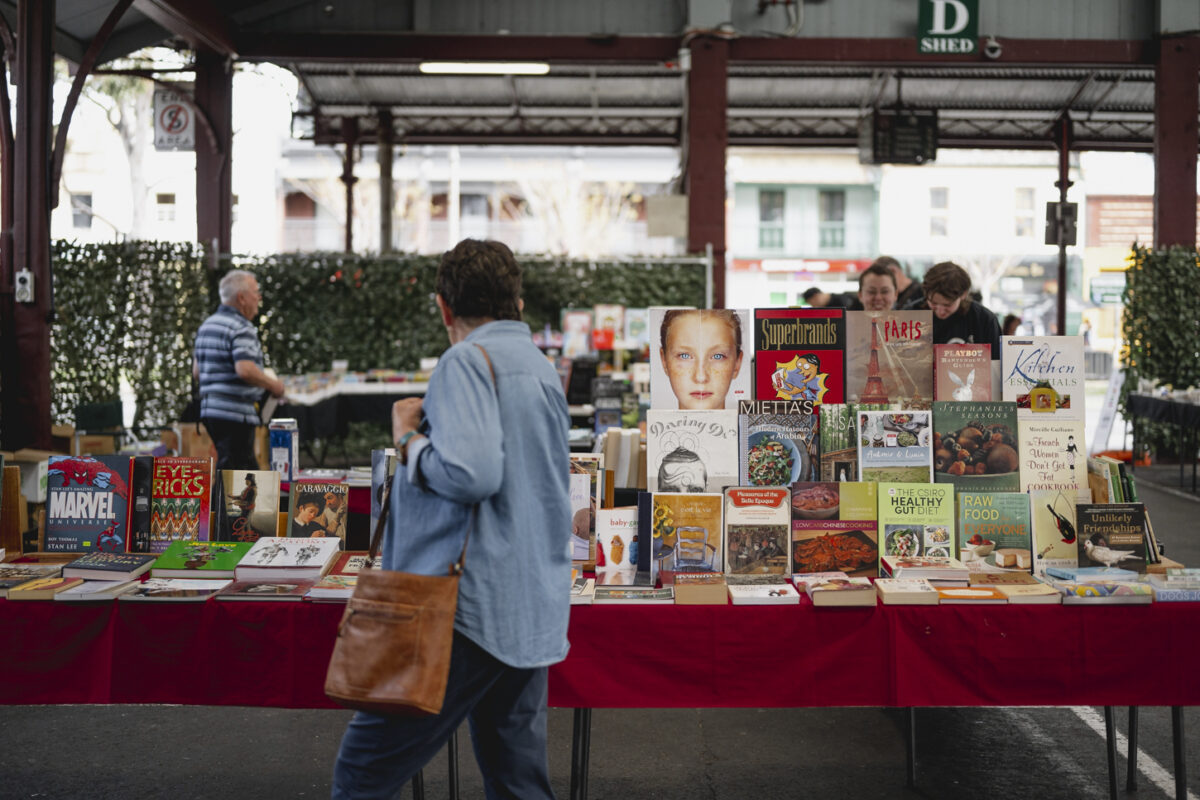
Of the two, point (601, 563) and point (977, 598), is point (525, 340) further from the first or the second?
point (977, 598)

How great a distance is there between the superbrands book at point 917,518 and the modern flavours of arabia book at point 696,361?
57cm

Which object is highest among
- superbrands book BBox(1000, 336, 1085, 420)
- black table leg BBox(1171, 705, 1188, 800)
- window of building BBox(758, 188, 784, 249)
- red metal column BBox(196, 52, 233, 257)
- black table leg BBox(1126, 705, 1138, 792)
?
window of building BBox(758, 188, 784, 249)

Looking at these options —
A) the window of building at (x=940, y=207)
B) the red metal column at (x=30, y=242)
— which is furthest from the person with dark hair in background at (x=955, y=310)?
the window of building at (x=940, y=207)

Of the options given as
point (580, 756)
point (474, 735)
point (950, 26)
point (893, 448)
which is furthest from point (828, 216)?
point (474, 735)

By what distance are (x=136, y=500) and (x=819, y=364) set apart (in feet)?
7.19

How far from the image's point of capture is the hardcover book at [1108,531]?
3217 mm

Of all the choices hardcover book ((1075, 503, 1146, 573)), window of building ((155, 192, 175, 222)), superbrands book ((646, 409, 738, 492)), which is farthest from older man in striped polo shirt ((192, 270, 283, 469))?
window of building ((155, 192, 175, 222))

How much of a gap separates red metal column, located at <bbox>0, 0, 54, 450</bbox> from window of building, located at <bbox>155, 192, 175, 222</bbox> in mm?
27471

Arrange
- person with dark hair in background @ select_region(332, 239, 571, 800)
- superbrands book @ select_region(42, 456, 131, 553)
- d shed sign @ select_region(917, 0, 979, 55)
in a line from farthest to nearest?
d shed sign @ select_region(917, 0, 979, 55) → superbrands book @ select_region(42, 456, 131, 553) → person with dark hair in background @ select_region(332, 239, 571, 800)

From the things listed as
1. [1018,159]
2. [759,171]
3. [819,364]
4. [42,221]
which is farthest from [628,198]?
[819,364]

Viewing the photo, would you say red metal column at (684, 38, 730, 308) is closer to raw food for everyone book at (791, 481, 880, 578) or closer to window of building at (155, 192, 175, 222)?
raw food for everyone book at (791, 481, 880, 578)

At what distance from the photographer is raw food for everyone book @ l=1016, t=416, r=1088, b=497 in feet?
11.1

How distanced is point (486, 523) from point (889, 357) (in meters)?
1.85

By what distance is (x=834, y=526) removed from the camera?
10.6ft
